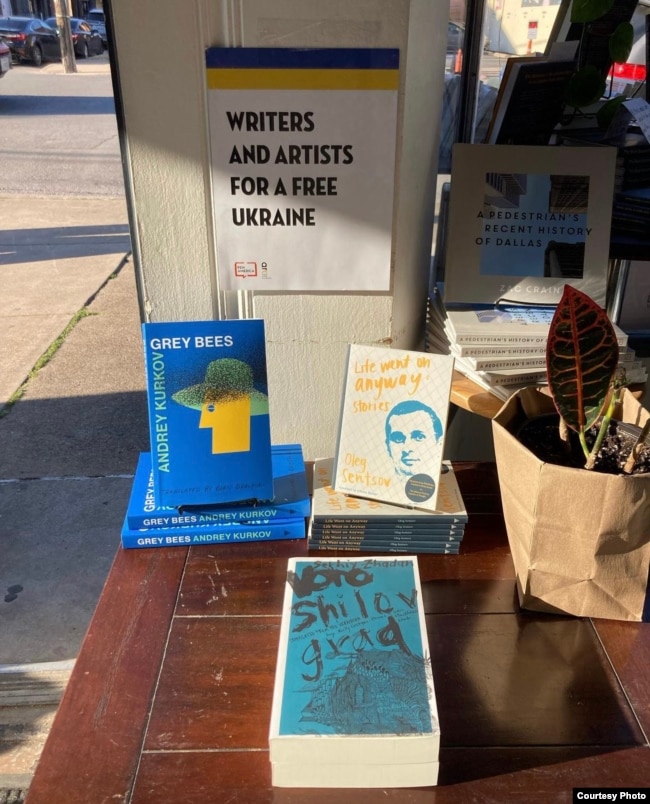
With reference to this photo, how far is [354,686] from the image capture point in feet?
2.81

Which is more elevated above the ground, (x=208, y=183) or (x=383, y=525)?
(x=208, y=183)

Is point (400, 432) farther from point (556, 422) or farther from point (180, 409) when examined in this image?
point (180, 409)

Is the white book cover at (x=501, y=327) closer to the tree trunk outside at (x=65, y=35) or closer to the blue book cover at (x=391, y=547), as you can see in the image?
the blue book cover at (x=391, y=547)

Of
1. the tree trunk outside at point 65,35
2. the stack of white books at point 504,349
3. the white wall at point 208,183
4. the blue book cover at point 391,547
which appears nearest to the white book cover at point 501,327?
the stack of white books at point 504,349

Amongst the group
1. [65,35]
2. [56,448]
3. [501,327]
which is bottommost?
[56,448]

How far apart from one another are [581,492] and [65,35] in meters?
19.0

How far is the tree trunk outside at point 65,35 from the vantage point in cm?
1656

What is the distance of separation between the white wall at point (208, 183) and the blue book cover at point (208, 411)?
24 cm

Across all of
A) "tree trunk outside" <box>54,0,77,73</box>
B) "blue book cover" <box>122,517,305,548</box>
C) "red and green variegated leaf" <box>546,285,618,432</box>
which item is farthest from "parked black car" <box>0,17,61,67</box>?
"red and green variegated leaf" <box>546,285,618,432</box>

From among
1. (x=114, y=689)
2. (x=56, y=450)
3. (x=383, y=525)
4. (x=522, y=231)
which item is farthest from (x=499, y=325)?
(x=56, y=450)

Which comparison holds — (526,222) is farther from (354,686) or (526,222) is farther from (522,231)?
(354,686)

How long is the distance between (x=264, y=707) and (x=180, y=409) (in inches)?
18.9

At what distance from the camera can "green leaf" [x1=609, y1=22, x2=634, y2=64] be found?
152 centimetres

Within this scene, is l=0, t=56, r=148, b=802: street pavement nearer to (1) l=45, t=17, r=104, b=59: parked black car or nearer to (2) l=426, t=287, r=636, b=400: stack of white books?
(2) l=426, t=287, r=636, b=400: stack of white books
